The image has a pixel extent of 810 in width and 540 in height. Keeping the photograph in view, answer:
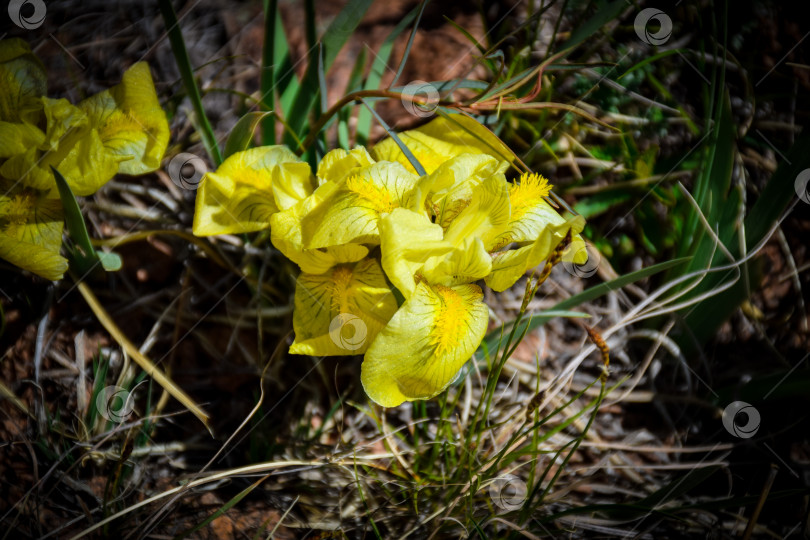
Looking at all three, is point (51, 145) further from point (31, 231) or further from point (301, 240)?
point (301, 240)

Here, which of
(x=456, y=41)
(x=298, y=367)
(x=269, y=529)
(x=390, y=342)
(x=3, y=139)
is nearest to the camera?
(x=390, y=342)

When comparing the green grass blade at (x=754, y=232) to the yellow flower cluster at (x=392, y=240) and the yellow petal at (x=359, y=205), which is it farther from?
the yellow petal at (x=359, y=205)

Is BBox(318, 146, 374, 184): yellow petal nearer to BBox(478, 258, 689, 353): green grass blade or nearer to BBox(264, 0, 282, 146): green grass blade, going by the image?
BBox(264, 0, 282, 146): green grass blade

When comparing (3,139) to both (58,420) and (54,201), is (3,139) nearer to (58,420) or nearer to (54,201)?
(54,201)

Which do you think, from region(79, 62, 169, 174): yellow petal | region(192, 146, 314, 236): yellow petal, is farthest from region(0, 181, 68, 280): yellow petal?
region(192, 146, 314, 236): yellow petal

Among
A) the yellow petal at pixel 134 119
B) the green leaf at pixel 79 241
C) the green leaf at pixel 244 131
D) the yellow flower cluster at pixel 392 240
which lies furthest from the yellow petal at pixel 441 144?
the green leaf at pixel 79 241

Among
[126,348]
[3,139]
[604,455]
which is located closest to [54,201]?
[3,139]

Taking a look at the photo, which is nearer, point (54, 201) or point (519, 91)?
point (54, 201)
